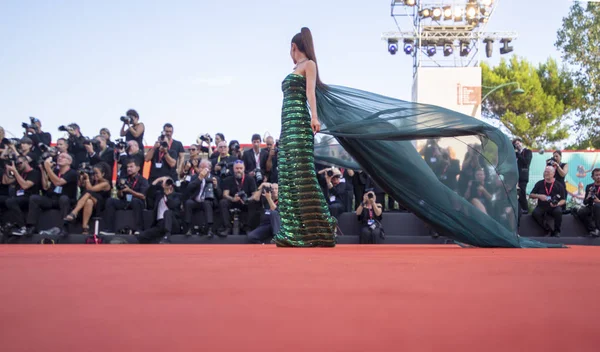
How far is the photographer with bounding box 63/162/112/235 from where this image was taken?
8.93 m

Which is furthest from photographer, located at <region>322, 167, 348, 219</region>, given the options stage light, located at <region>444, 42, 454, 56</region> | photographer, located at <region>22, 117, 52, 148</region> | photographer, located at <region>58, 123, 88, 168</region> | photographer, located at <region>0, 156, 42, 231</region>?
stage light, located at <region>444, 42, 454, 56</region>

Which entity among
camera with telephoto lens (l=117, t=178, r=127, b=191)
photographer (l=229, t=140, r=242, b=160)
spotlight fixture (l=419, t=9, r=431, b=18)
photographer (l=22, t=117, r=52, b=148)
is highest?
spotlight fixture (l=419, t=9, r=431, b=18)

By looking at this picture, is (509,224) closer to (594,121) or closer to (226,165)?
(226,165)

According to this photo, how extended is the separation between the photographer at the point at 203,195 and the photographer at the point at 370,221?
7.15ft

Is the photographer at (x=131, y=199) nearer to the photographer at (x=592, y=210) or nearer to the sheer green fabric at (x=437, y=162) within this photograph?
the sheer green fabric at (x=437, y=162)

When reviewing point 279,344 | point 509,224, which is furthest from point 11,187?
point 279,344

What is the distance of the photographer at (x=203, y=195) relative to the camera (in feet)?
29.0

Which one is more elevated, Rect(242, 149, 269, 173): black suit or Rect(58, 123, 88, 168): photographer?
Rect(58, 123, 88, 168): photographer

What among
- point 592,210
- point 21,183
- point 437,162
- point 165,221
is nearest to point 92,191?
point 21,183

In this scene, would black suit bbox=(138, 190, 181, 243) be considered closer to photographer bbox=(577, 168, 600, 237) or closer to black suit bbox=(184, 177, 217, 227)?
black suit bbox=(184, 177, 217, 227)

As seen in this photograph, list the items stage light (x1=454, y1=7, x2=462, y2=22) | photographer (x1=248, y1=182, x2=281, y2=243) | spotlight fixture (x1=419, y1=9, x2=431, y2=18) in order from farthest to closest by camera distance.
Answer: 1. stage light (x1=454, y1=7, x2=462, y2=22)
2. spotlight fixture (x1=419, y1=9, x2=431, y2=18)
3. photographer (x1=248, y1=182, x2=281, y2=243)

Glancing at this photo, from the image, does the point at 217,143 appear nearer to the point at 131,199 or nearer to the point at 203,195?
the point at 203,195

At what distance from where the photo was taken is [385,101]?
568 cm

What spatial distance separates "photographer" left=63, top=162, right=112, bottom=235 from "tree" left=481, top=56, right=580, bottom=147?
90.8 ft
